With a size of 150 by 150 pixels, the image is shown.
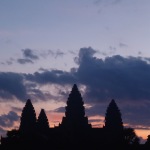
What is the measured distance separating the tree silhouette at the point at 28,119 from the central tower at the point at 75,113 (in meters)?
5.52

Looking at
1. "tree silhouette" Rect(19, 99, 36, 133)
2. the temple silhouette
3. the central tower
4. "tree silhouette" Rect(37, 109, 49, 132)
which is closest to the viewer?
the temple silhouette

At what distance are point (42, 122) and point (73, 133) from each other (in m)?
11.7

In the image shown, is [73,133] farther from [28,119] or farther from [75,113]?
[28,119]

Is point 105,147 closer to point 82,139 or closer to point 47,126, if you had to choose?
point 82,139

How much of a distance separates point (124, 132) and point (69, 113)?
33.5ft

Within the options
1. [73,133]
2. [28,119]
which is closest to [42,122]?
[28,119]

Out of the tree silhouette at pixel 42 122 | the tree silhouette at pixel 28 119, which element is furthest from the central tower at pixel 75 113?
the tree silhouette at pixel 42 122

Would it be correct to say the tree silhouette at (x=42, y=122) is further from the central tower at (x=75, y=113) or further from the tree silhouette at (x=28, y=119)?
the central tower at (x=75, y=113)

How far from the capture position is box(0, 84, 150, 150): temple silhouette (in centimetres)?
6012

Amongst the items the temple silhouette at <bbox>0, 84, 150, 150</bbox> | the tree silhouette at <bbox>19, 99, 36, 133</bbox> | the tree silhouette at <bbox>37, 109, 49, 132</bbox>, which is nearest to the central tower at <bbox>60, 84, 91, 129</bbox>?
the temple silhouette at <bbox>0, 84, 150, 150</bbox>

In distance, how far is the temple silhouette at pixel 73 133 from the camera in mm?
60125

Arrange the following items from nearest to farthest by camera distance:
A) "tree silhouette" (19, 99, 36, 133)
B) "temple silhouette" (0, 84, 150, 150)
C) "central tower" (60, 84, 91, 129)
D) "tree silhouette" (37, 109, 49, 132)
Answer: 1. "temple silhouette" (0, 84, 150, 150)
2. "central tower" (60, 84, 91, 129)
3. "tree silhouette" (19, 99, 36, 133)
4. "tree silhouette" (37, 109, 49, 132)

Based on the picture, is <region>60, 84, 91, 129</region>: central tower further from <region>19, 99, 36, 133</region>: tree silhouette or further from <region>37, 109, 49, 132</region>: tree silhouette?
<region>37, 109, 49, 132</region>: tree silhouette

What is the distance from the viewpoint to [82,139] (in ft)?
205
